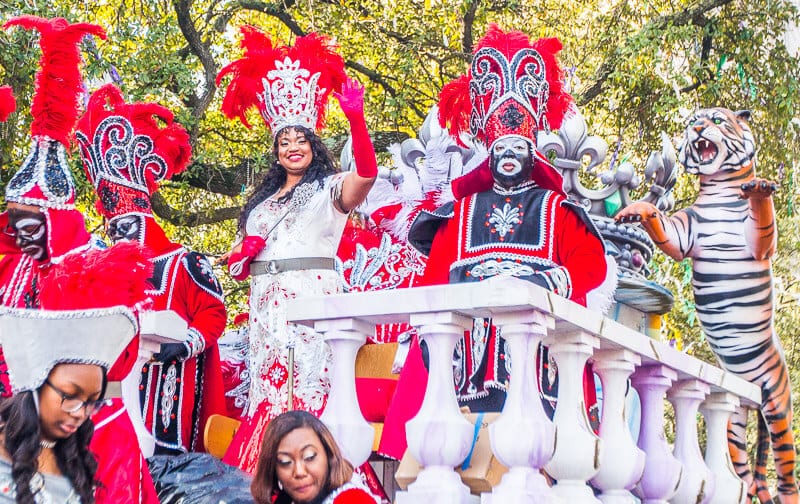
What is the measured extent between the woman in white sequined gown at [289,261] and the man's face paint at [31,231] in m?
0.90

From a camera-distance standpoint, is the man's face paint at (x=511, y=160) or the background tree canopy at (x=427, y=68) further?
the background tree canopy at (x=427, y=68)

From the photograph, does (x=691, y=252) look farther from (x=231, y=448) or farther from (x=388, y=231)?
(x=231, y=448)

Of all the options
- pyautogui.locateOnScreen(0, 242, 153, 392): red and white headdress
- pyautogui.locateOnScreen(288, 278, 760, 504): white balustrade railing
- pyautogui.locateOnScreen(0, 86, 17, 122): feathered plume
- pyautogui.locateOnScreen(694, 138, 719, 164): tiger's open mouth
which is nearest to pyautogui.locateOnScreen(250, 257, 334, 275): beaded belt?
pyautogui.locateOnScreen(288, 278, 760, 504): white balustrade railing

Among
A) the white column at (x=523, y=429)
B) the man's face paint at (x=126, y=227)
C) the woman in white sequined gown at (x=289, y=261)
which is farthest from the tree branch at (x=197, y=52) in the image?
the white column at (x=523, y=429)

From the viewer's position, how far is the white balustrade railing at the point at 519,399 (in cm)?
393

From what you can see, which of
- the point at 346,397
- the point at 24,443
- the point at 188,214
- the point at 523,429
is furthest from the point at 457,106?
the point at 188,214

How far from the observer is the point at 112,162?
620 cm

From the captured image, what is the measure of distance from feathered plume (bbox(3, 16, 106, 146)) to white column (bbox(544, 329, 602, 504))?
271 cm

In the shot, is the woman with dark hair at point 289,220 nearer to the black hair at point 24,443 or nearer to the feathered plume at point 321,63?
the feathered plume at point 321,63

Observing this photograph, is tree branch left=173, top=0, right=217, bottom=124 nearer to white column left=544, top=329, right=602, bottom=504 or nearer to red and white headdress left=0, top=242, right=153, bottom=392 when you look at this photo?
white column left=544, top=329, right=602, bottom=504

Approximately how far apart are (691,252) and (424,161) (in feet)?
6.28

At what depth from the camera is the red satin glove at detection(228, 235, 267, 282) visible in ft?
19.0

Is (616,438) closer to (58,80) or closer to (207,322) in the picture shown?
(207,322)

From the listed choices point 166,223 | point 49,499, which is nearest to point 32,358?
point 49,499
